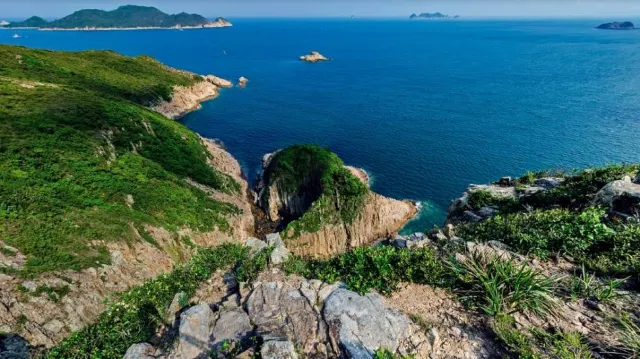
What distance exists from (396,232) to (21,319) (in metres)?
37.0

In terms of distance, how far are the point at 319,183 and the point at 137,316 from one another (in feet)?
96.4

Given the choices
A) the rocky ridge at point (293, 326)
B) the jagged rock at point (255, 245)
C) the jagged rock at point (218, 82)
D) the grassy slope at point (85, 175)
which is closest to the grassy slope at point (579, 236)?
the rocky ridge at point (293, 326)

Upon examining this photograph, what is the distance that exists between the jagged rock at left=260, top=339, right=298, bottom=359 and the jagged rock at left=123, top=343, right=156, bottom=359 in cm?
400

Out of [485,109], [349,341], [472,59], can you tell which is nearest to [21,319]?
[349,341]

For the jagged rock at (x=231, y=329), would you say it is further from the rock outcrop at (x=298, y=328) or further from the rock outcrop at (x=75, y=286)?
the rock outcrop at (x=75, y=286)

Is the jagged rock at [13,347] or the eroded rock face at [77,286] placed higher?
the jagged rock at [13,347]

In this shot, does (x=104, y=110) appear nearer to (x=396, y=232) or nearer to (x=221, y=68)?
(x=396, y=232)

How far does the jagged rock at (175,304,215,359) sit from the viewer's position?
31.7ft

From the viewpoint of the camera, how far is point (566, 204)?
811 inches

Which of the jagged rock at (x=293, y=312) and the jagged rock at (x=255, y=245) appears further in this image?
the jagged rock at (x=255, y=245)

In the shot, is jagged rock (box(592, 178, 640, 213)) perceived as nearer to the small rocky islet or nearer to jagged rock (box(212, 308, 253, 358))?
the small rocky islet

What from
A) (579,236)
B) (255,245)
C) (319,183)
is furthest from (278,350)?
(319,183)

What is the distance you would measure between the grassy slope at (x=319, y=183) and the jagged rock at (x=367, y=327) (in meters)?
24.0

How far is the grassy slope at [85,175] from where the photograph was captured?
22.1m
